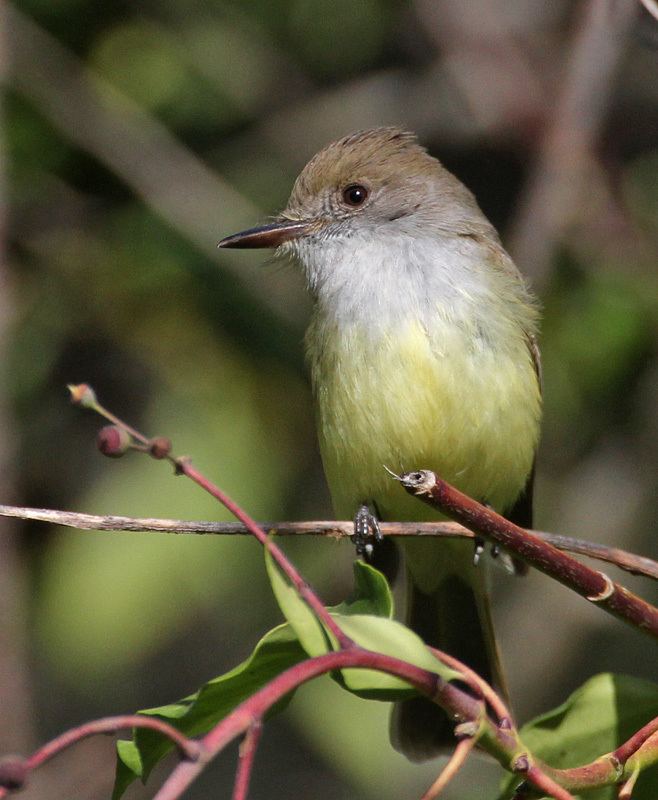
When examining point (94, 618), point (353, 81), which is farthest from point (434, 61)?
point (94, 618)

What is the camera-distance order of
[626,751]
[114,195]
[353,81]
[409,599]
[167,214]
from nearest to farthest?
[626,751] → [409,599] → [167,214] → [114,195] → [353,81]

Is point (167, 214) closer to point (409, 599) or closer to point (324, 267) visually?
point (324, 267)

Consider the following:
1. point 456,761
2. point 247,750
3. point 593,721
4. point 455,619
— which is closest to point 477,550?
point 455,619

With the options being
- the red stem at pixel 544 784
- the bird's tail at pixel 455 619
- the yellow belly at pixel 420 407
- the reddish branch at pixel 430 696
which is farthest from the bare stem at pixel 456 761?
the bird's tail at pixel 455 619

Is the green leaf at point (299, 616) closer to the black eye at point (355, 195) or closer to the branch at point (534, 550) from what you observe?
the branch at point (534, 550)

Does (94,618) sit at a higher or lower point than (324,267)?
lower

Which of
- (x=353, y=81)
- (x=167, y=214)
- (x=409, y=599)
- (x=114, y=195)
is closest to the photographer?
(x=409, y=599)

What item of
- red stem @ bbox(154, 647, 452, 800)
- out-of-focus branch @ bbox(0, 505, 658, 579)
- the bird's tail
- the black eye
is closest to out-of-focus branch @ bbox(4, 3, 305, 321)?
the black eye
